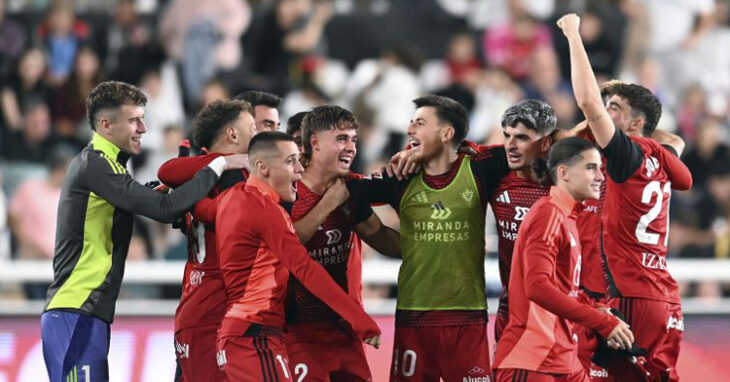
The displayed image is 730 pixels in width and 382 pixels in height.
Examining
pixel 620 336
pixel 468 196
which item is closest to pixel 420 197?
pixel 468 196

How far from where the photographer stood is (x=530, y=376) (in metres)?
6.80

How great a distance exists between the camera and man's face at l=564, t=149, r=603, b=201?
22.8 feet

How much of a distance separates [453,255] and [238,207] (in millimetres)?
1522

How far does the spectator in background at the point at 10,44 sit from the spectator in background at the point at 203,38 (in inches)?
62.4

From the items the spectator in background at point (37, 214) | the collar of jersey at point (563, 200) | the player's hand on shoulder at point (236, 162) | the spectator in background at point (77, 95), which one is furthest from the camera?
the spectator in background at point (77, 95)

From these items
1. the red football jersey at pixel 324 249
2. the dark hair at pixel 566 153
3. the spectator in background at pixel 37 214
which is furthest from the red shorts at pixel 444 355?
the spectator in background at pixel 37 214

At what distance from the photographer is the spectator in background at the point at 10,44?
13875 mm

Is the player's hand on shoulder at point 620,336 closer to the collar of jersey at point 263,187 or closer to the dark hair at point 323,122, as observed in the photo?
the collar of jersey at point 263,187

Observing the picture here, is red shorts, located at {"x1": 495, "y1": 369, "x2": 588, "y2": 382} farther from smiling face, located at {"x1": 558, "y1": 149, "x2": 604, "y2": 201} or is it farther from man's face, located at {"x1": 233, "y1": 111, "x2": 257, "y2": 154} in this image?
man's face, located at {"x1": 233, "y1": 111, "x2": 257, "y2": 154}

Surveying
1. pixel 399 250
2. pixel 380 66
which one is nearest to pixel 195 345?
pixel 399 250

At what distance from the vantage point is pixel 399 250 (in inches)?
322

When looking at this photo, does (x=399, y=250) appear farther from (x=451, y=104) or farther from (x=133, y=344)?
(x=133, y=344)

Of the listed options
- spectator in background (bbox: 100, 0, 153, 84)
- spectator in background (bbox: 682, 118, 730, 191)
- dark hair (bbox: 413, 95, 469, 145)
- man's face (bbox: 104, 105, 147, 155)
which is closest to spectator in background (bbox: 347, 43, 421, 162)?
spectator in background (bbox: 100, 0, 153, 84)

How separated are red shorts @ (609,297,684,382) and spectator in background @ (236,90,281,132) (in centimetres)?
260
